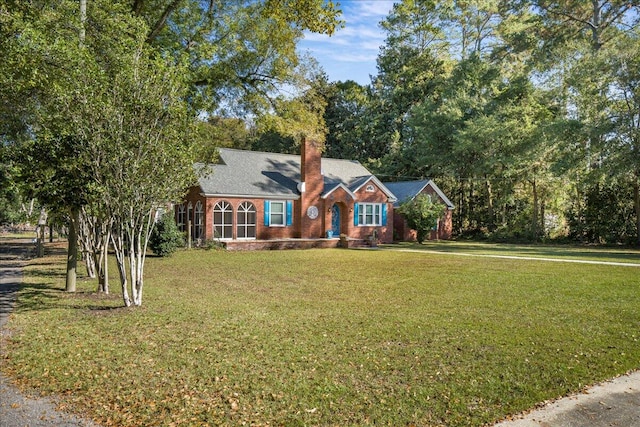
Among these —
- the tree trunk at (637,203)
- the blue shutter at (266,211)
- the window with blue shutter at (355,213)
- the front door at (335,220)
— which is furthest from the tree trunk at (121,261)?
the tree trunk at (637,203)

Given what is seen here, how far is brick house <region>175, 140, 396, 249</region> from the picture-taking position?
24047mm

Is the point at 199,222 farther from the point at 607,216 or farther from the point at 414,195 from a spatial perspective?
the point at 607,216

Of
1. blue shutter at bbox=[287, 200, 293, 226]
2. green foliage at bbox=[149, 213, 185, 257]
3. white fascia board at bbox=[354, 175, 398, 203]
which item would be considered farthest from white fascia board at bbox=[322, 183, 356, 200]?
green foliage at bbox=[149, 213, 185, 257]

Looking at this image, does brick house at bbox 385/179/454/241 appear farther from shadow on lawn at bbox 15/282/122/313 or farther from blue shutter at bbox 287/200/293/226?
shadow on lawn at bbox 15/282/122/313

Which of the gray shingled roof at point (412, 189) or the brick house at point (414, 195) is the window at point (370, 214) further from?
the gray shingled roof at point (412, 189)

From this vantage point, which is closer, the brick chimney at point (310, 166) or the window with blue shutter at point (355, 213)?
the brick chimney at point (310, 166)

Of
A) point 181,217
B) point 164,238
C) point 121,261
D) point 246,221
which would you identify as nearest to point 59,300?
point 121,261

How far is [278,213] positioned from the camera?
85.7 feet

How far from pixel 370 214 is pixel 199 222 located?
11416mm

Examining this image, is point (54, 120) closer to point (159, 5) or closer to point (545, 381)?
point (545, 381)

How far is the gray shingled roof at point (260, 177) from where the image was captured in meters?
24.4

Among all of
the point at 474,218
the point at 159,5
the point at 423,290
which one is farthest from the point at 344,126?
the point at 423,290

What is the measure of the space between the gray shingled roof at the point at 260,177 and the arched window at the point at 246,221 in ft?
2.59

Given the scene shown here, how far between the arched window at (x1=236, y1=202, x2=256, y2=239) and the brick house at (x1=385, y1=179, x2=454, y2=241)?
1130cm
